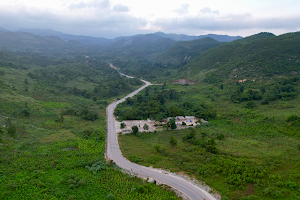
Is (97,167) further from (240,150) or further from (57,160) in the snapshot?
(240,150)

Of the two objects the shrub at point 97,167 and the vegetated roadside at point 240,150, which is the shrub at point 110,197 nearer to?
the shrub at point 97,167

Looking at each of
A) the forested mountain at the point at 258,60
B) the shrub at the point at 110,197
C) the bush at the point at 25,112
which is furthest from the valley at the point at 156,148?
the forested mountain at the point at 258,60

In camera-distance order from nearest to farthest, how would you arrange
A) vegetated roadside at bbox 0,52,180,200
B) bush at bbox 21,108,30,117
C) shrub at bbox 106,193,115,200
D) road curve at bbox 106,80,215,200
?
shrub at bbox 106,193,115,200 < vegetated roadside at bbox 0,52,180,200 < road curve at bbox 106,80,215,200 < bush at bbox 21,108,30,117

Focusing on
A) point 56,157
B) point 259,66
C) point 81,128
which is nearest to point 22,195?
point 56,157

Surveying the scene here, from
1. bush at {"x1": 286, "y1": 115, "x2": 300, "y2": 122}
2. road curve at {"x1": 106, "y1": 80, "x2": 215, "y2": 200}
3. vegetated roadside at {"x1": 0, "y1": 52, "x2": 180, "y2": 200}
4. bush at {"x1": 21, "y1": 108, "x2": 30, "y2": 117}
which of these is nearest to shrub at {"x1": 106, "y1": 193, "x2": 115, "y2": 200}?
vegetated roadside at {"x1": 0, "y1": 52, "x2": 180, "y2": 200}

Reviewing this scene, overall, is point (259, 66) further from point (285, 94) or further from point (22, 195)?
point (22, 195)

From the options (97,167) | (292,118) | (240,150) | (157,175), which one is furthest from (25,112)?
(292,118)

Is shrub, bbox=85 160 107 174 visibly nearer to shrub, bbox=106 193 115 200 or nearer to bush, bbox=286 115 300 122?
shrub, bbox=106 193 115 200
